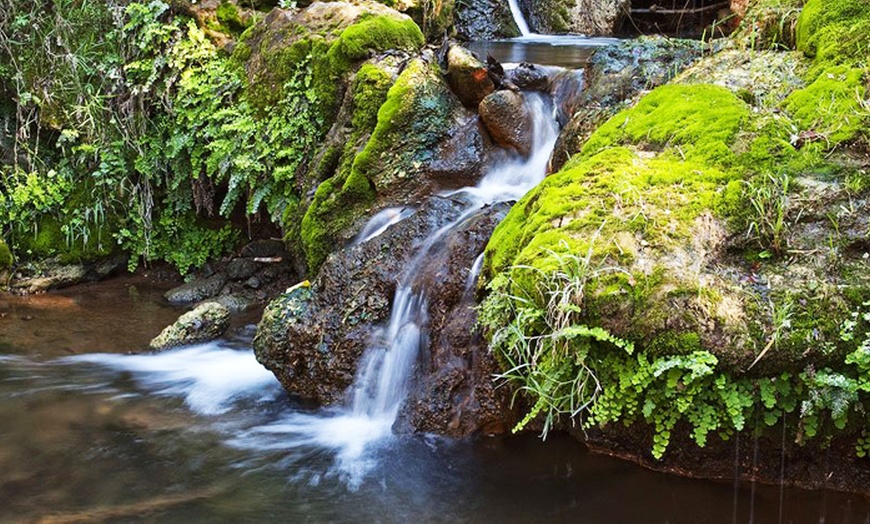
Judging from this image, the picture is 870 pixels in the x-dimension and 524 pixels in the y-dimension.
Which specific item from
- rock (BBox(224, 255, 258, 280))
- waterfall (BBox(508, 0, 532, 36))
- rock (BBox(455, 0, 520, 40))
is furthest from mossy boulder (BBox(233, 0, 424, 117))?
waterfall (BBox(508, 0, 532, 36))

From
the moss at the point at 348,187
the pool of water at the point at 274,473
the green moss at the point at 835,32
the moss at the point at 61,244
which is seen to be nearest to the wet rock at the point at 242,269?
the moss at the point at 348,187

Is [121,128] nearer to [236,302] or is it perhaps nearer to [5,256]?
[5,256]

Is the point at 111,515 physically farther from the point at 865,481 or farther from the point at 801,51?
the point at 801,51

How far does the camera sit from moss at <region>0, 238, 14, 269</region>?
8.40m

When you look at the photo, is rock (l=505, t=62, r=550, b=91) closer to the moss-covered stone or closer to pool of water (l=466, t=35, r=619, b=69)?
the moss-covered stone

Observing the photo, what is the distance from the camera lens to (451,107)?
682 cm

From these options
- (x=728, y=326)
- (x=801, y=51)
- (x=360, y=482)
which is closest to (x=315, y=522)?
(x=360, y=482)

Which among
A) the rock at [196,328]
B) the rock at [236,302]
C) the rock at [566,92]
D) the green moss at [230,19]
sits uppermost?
the green moss at [230,19]

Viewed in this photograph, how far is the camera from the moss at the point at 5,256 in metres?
8.40

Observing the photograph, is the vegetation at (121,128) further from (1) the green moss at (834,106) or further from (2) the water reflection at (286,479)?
(1) the green moss at (834,106)

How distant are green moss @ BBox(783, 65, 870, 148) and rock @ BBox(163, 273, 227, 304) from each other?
250 inches

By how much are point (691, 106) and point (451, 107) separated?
2.71 metres

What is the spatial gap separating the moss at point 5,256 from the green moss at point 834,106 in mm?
8574

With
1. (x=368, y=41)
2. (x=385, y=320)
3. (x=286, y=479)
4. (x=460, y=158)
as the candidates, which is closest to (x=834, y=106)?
(x=460, y=158)
